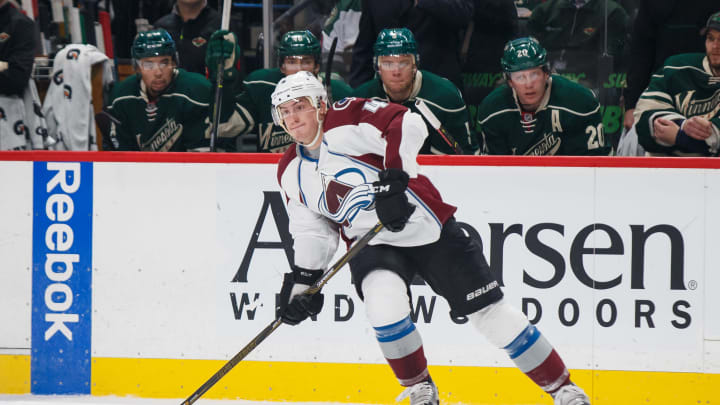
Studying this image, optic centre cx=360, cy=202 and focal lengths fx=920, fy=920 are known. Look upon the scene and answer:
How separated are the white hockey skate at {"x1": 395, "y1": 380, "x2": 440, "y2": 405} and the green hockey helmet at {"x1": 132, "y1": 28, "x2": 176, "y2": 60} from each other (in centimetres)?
205

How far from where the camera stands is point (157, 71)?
4168 mm

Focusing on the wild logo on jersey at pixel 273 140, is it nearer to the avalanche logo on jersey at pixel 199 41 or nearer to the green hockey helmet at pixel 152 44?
the green hockey helmet at pixel 152 44

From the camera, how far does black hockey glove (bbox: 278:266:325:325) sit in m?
2.98

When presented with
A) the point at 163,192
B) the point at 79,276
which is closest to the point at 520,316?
the point at 163,192

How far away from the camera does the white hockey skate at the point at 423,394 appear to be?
2867 millimetres

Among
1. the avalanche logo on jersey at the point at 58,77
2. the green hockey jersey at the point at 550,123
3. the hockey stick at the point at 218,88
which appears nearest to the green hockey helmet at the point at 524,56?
the green hockey jersey at the point at 550,123

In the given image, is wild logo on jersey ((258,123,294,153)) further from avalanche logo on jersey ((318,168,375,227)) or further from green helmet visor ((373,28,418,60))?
avalanche logo on jersey ((318,168,375,227))

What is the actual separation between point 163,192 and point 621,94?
2.36 m

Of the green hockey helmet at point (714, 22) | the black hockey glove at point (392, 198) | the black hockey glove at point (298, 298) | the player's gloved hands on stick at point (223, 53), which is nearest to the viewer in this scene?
the black hockey glove at point (392, 198)

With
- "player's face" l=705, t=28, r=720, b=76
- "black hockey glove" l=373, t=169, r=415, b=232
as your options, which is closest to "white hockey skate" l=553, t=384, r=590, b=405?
"black hockey glove" l=373, t=169, r=415, b=232

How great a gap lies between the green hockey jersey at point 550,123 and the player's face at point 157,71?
1435 millimetres

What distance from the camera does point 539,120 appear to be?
154 inches

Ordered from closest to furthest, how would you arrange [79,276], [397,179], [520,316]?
1. [397,179]
2. [520,316]
3. [79,276]

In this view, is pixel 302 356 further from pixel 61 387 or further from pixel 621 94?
pixel 621 94
